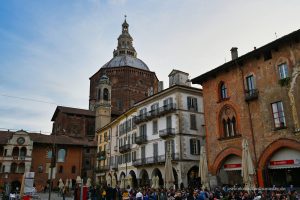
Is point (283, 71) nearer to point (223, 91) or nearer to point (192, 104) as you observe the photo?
point (223, 91)

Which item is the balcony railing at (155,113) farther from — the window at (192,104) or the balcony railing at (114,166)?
the balcony railing at (114,166)

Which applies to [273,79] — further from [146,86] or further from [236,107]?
[146,86]

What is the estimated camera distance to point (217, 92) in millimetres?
25984

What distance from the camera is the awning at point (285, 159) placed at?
64.0ft

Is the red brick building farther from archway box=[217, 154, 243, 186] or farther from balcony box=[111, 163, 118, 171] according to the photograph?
balcony box=[111, 163, 118, 171]

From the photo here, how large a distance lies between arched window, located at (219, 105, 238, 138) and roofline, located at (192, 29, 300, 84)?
3.39 metres

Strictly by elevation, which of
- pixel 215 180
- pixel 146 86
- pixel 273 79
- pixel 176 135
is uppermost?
pixel 146 86

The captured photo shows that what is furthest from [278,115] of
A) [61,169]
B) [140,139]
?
[61,169]

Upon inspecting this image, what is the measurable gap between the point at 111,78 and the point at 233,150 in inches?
2154

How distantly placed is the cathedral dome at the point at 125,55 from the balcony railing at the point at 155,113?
37885 millimetres

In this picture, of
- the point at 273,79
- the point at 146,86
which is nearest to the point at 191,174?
the point at 273,79

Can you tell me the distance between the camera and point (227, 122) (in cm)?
2494

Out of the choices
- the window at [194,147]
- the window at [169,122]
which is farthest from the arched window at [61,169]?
the window at [194,147]

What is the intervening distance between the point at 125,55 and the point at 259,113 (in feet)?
211
